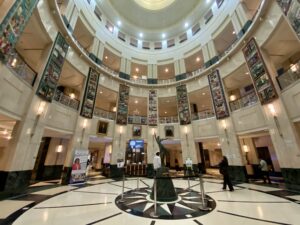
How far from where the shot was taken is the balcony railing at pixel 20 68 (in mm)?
5964

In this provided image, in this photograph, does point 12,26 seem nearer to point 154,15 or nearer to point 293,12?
point 293,12

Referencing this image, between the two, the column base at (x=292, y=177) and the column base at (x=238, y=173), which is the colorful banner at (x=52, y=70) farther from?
the column base at (x=292, y=177)

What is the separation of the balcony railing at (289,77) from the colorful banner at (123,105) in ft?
36.5

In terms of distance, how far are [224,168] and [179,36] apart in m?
16.5

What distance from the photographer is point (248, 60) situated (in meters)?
9.55

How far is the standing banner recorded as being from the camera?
9.01 metres

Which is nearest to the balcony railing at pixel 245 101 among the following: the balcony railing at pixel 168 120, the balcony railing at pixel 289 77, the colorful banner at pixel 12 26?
the balcony railing at pixel 289 77

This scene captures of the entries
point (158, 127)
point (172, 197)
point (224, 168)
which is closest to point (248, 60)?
point (224, 168)

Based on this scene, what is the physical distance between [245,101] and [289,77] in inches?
115

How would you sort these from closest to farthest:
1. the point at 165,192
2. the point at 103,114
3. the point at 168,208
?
the point at 168,208
the point at 165,192
the point at 103,114

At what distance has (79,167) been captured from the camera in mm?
9398

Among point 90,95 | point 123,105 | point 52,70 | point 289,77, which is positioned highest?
point 123,105

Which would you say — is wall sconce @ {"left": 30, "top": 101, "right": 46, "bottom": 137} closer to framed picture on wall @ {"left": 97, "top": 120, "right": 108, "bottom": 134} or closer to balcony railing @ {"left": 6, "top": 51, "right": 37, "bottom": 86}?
balcony railing @ {"left": 6, "top": 51, "right": 37, "bottom": 86}

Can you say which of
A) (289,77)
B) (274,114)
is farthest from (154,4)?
(274,114)
